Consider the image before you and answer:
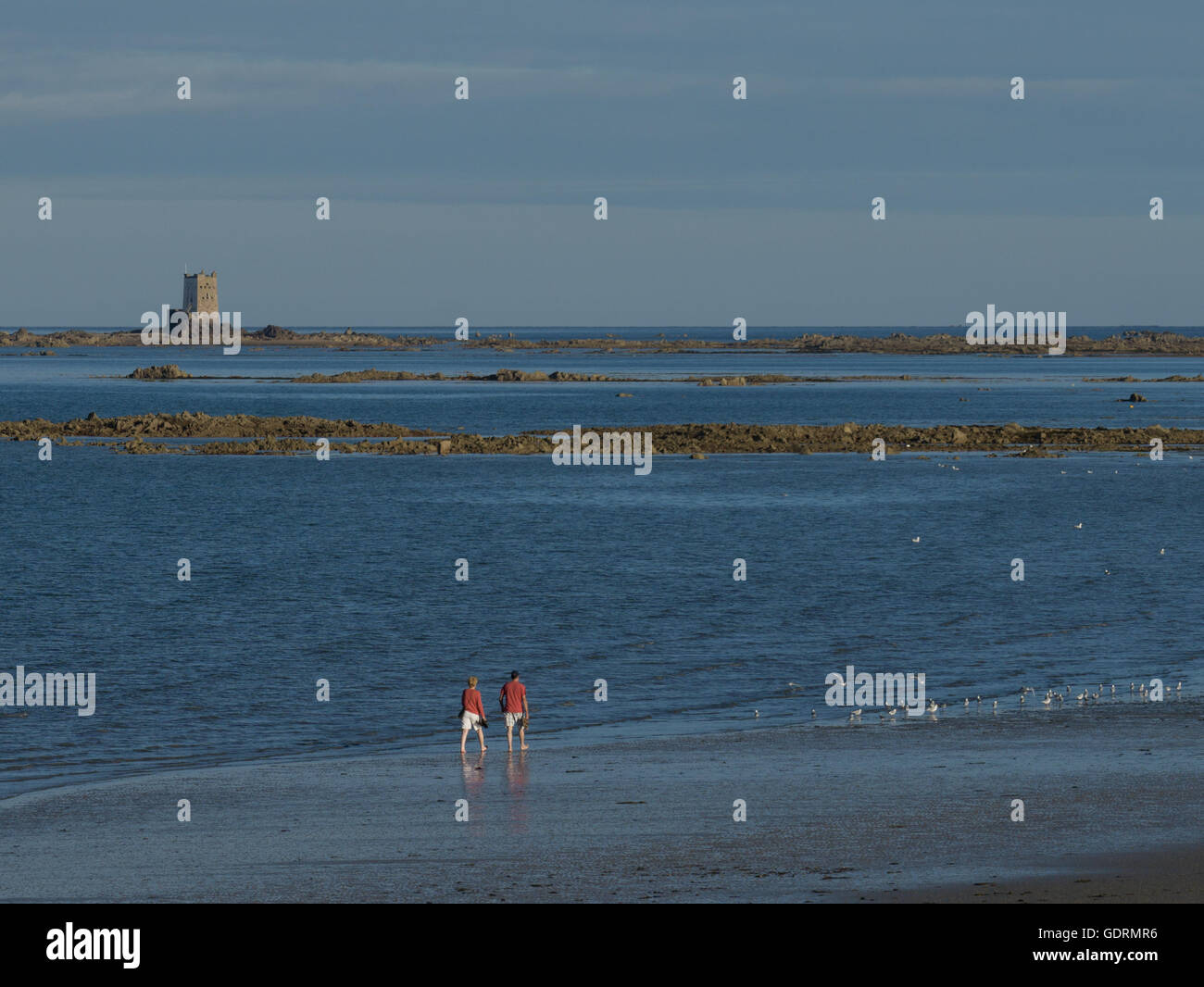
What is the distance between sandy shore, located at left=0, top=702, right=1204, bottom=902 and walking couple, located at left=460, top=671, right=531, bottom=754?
0.47 m

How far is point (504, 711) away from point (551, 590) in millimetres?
22775

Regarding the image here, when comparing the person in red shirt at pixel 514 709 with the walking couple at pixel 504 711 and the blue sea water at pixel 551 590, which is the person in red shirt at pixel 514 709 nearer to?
the walking couple at pixel 504 711

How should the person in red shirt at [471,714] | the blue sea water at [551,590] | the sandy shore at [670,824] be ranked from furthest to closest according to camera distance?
the blue sea water at [551,590], the person in red shirt at [471,714], the sandy shore at [670,824]

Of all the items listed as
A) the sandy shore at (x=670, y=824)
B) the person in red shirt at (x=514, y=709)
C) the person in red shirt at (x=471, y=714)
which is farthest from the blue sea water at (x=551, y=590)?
the sandy shore at (x=670, y=824)

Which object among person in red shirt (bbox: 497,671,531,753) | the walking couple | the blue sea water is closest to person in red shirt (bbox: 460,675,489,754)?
the walking couple

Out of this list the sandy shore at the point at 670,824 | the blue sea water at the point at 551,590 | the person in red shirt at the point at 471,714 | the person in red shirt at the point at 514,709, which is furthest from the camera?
the blue sea water at the point at 551,590

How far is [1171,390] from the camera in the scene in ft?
623

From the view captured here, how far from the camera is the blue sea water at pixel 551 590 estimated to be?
30.5m

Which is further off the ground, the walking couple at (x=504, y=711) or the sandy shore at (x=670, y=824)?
the walking couple at (x=504, y=711)

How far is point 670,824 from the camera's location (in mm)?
20594

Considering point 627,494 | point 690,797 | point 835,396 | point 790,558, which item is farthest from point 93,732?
point 835,396

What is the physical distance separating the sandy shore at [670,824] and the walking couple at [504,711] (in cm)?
47

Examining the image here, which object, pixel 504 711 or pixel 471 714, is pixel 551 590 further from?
pixel 471 714

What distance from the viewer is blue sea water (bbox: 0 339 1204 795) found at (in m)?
30.5
